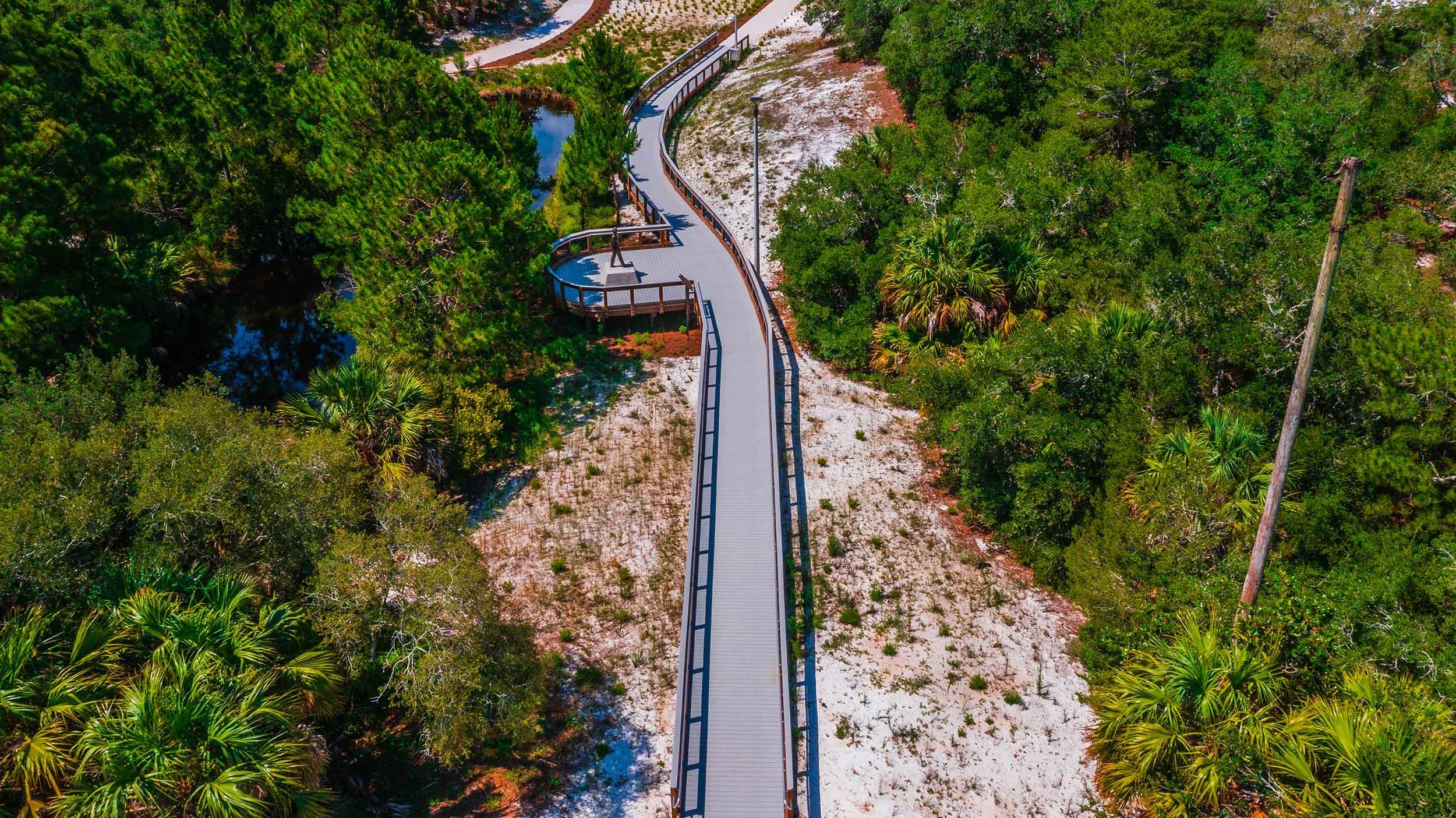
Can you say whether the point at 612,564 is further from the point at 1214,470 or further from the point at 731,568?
the point at 1214,470

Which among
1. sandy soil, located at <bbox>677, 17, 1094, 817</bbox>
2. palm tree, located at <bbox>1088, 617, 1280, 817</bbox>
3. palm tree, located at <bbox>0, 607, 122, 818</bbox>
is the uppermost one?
palm tree, located at <bbox>0, 607, 122, 818</bbox>

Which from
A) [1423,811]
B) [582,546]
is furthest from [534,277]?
[1423,811]

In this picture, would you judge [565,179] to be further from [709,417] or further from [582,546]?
[582,546]

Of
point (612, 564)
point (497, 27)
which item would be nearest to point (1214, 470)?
point (612, 564)

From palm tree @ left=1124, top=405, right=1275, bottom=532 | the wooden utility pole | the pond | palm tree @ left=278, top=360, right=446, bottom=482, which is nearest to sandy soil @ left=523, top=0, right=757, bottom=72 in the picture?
the pond

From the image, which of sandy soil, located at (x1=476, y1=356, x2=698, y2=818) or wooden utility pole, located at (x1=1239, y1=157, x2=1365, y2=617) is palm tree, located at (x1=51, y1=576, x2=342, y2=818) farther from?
wooden utility pole, located at (x1=1239, y1=157, x2=1365, y2=617)

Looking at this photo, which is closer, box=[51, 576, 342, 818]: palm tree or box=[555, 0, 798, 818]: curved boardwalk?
box=[51, 576, 342, 818]: palm tree

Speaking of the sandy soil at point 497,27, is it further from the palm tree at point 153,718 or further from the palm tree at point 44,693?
the palm tree at point 44,693
